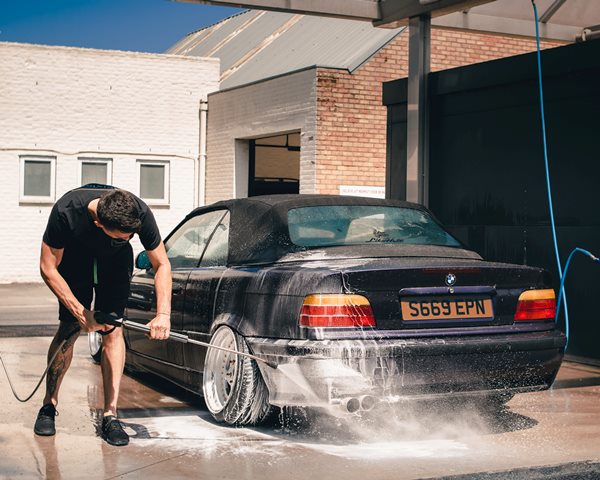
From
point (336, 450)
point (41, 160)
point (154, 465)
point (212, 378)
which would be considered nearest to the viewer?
point (154, 465)

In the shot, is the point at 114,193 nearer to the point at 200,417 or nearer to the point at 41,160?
the point at 200,417

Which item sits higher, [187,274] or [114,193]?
[114,193]

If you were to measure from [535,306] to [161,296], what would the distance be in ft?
7.34

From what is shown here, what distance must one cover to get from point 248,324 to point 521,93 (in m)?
5.49

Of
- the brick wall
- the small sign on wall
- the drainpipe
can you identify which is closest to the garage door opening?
the drainpipe

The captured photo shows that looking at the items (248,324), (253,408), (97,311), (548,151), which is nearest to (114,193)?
(97,311)

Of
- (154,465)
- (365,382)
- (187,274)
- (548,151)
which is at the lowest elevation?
(154,465)

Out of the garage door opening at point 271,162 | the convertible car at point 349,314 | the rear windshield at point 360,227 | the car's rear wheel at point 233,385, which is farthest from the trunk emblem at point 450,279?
the garage door opening at point 271,162

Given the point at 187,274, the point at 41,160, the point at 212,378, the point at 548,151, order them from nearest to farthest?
the point at 212,378
the point at 187,274
the point at 548,151
the point at 41,160

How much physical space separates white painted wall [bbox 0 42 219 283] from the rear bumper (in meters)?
16.4

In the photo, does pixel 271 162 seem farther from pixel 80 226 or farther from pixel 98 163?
pixel 80 226

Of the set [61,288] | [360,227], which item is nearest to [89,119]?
[360,227]

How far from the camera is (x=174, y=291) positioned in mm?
7074

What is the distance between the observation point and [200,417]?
6.53 meters
